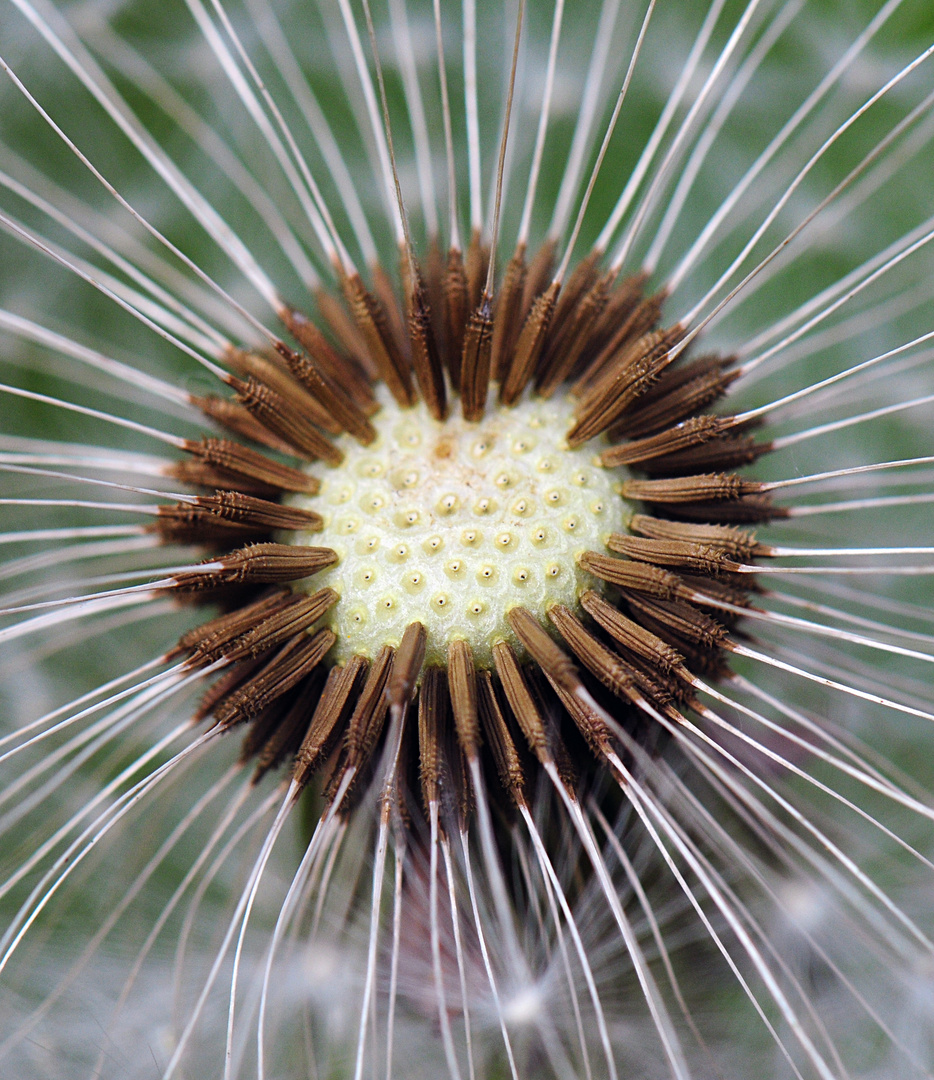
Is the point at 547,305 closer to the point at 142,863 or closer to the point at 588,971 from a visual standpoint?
the point at 588,971

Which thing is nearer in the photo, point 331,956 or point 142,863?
point 331,956

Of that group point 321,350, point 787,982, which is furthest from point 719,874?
point 321,350

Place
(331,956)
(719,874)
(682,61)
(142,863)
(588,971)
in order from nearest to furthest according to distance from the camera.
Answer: (588,971) < (719,874) < (331,956) < (142,863) < (682,61)

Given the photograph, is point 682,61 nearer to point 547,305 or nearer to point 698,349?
point 698,349

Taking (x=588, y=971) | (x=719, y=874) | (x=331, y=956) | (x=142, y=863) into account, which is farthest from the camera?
(x=142, y=863)

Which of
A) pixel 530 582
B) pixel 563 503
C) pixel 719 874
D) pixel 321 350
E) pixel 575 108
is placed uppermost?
pixel 575 108

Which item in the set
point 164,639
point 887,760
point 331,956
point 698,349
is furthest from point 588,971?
point 698,349

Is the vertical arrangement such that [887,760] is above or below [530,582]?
below

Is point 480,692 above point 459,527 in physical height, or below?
Result: below

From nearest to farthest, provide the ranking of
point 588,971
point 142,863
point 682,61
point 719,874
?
point 588,971 → point 719,874 → point 142,863 → point 682,61
